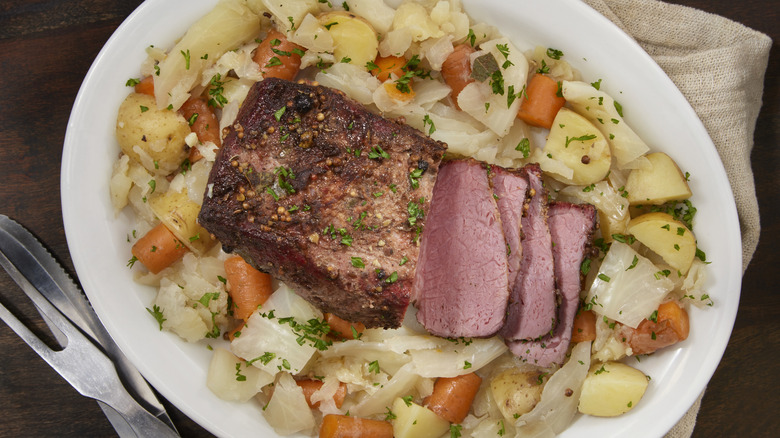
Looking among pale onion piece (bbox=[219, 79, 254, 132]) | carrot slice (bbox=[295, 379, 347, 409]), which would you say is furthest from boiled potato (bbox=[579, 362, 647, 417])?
pale onion piece (bbox=[219, 79, 254, 132])

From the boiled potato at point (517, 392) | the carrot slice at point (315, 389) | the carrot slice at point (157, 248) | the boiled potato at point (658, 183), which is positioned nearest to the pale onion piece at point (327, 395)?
the carrot slice at point (315, 389)

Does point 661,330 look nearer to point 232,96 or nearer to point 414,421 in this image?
point 414,421

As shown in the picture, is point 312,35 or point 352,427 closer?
point 312,35

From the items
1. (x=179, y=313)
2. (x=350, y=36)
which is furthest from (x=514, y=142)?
(x=179, y=313)

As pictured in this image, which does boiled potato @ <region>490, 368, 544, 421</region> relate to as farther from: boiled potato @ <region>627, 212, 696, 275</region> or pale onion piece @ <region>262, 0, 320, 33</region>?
pale onion piece @ <region>262, 0, 320, 33</region>

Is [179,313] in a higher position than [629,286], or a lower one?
lower

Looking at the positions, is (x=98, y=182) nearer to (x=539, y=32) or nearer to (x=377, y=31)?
(x=377, y=31)

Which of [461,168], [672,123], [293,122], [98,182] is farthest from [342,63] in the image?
[672,123]
